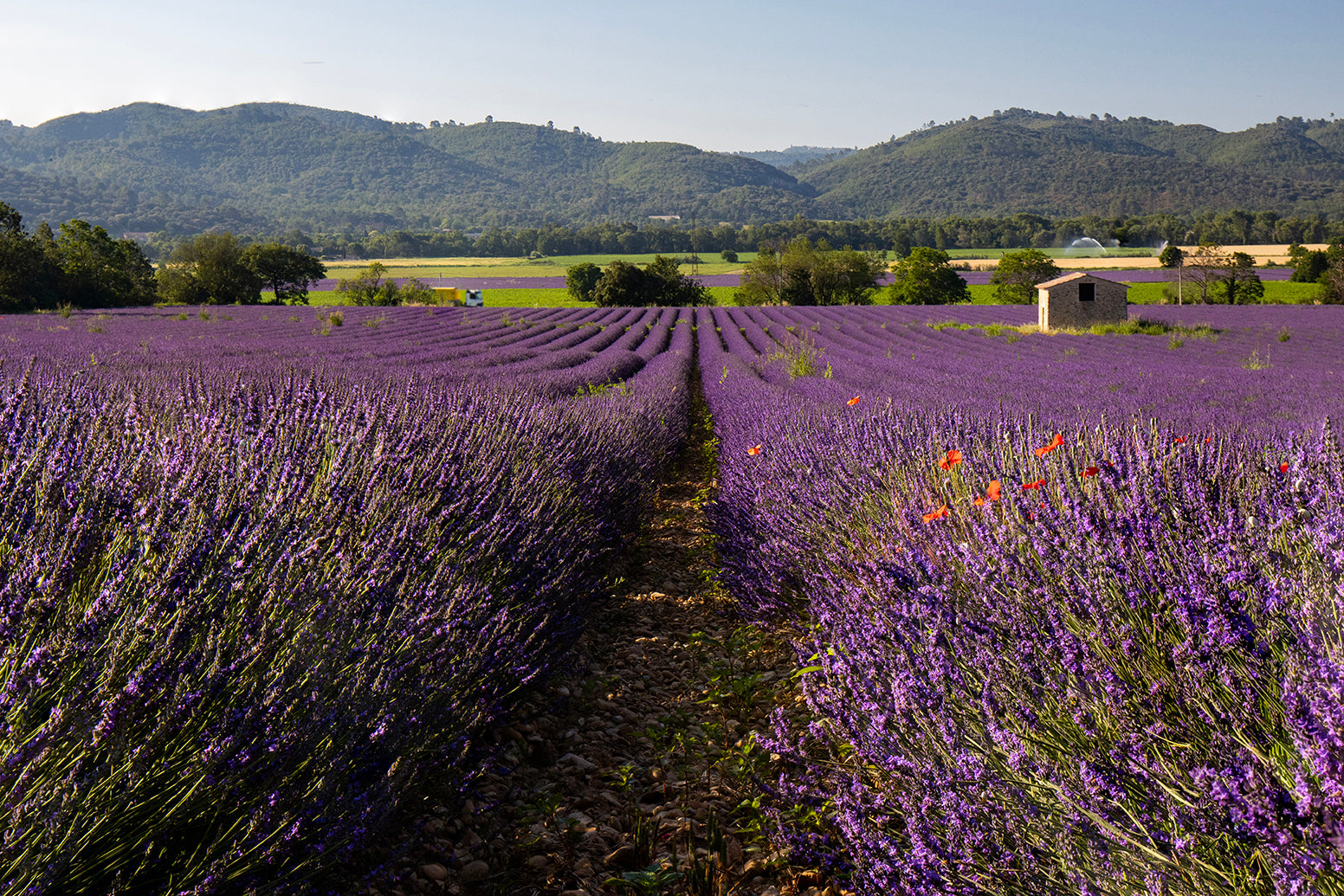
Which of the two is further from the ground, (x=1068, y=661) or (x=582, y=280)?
(x=582, y=280)

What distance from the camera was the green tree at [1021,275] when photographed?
44.6 metres

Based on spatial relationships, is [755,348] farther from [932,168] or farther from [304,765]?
[932,168]

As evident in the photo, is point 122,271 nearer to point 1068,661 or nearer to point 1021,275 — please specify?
point 1068,661

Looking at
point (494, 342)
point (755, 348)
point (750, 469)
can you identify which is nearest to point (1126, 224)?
point (755, 348)

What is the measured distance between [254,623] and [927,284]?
49.5 meters

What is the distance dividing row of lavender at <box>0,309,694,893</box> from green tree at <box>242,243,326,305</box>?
45826 mm

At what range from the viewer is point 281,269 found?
44906 millimetres

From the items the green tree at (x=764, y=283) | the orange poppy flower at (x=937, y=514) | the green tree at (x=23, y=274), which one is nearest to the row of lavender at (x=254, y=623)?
the orange poppy flower at (x=937, y=514)

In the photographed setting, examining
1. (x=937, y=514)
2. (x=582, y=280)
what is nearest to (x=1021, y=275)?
(x=582, y=280)

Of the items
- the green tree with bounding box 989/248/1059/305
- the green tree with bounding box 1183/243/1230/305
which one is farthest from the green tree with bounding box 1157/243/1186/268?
the green tree with bounding box 989/248/1059/305

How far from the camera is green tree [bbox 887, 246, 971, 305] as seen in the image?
4678 cm

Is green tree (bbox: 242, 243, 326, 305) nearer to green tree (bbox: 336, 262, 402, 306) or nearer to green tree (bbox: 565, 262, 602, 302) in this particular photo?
green tree (bbox: 336, 262, 402, 306)

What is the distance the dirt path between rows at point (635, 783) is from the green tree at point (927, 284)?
46.0 meters

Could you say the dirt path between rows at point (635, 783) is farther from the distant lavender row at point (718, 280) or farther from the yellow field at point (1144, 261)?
the yellow field at point (1144, 261)
